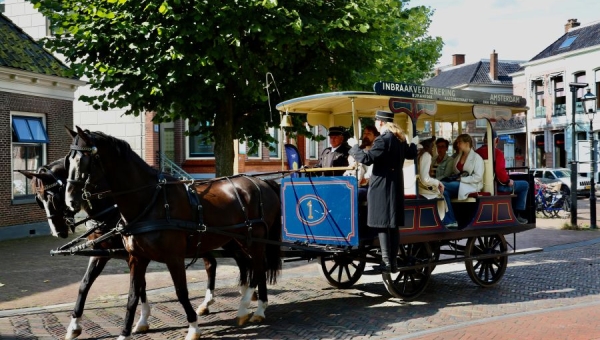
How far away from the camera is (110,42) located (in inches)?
393

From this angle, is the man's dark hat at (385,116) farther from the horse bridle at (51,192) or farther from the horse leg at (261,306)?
the horse bridle at (51,192)

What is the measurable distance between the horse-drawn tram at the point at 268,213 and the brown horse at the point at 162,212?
0.01m

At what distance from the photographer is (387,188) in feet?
22.8

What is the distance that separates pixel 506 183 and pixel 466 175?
79 centimetres

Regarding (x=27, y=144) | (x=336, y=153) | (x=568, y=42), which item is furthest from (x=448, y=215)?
(x=568, y=42)

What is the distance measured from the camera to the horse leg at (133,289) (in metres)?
5.78

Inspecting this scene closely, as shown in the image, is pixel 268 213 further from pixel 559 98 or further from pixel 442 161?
pixel 559 98

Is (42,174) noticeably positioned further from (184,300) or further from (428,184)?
(428,184)

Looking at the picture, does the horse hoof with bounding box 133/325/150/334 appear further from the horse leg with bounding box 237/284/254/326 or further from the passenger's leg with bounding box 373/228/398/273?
the passenger's leg with bounding box 373/228/398/273

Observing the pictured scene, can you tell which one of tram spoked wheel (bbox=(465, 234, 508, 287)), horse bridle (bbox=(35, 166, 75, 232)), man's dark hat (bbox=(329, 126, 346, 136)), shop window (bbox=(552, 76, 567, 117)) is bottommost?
tram spoked wheel (bbox=(465, 234, 508, 287))

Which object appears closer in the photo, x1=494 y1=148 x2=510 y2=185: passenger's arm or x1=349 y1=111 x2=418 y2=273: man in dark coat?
x1=349 y1=111 x2=418 y2=273: man in dark coat

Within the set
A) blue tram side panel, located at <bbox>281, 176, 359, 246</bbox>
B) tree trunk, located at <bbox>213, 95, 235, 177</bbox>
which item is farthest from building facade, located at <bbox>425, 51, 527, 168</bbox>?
blue tram side panel, located at <bbox>281, 176, 359, 246</bbox>

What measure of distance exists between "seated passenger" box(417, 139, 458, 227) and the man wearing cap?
1000mm

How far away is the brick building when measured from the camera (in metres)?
15.2
